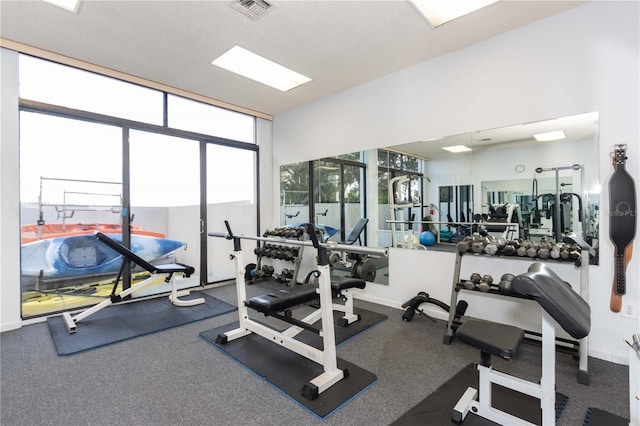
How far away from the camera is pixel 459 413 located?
1.61 meters

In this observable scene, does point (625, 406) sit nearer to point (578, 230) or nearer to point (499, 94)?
point (578, 230)

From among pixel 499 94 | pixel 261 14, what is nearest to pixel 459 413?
pixel 499 94

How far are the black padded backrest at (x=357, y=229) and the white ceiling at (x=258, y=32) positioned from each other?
1811mm

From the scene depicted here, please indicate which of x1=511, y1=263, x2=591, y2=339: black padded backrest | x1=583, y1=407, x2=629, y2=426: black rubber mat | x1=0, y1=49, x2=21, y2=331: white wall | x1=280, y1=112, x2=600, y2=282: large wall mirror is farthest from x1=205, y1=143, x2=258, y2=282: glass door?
x1=583, y1=407, x2=629, y2=426: black rubber mat

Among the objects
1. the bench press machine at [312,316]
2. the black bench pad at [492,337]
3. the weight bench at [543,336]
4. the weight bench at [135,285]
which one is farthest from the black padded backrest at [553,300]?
the weight bench at [135,285]

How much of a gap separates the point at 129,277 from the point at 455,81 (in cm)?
446

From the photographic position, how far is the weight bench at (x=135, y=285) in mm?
2982

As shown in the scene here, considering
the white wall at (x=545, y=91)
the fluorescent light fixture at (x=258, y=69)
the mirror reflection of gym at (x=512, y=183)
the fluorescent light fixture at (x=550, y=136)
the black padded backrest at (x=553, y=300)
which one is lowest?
the black padded backrest at (x=553, y=300)

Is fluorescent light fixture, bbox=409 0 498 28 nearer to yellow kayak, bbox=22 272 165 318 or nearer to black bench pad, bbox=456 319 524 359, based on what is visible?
black bench pad, bbox=456 319 524 359

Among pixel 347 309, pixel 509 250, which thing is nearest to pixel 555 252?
pixel 509 250

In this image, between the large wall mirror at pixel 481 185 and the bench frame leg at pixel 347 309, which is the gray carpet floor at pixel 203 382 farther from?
the large wall mirror at pixel 481 185

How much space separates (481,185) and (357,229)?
5.29ft

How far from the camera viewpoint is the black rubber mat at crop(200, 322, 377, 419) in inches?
71.6

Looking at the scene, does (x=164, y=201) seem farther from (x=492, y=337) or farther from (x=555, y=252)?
(x=555, y=252)
